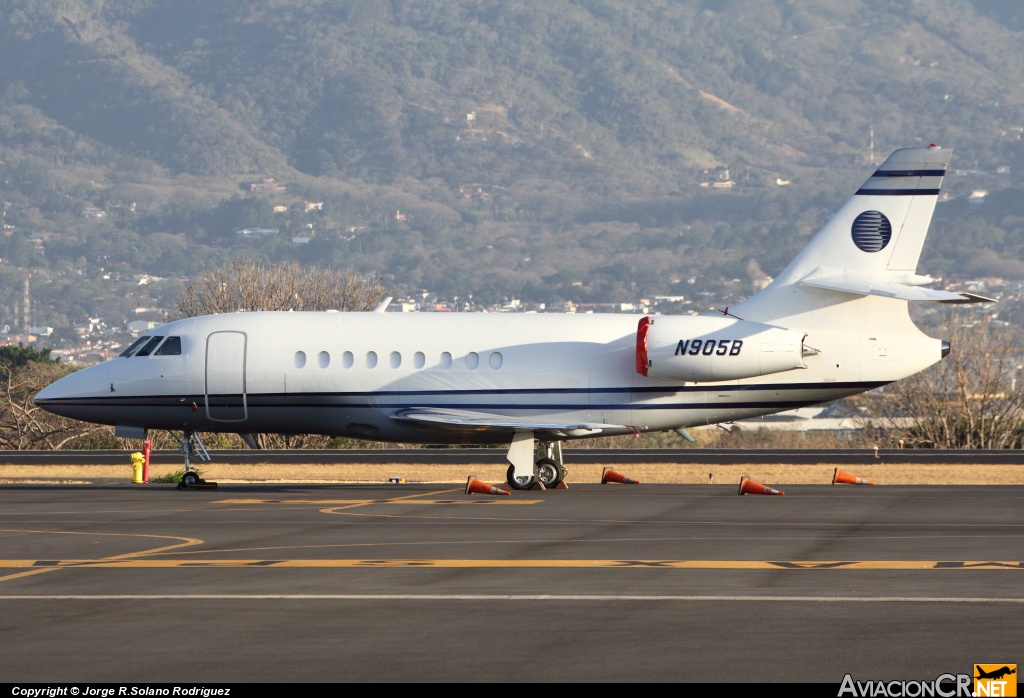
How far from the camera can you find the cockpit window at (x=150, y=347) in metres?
30.9

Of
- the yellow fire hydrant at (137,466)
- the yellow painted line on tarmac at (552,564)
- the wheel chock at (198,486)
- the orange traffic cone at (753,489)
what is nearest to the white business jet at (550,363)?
the wheel chock at (198,486)

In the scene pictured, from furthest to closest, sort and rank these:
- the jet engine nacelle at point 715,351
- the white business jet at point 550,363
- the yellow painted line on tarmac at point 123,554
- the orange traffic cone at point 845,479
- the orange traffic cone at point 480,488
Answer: the orange traffic cone at point 845,479 → the white business jet at point 550,363 → the jet engine nacelle at point 715,351 → the orange traffic cone at point 480,488 → the yellow painted line on tarmac at point 123,554

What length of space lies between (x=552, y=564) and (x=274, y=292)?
49.2 metres

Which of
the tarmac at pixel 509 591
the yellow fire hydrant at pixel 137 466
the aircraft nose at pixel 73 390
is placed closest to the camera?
the tarmac at pixel 509 591

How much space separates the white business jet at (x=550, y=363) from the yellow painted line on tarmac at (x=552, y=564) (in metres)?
11.3

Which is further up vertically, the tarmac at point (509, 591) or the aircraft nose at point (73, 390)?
the aircraft nose at point (73, 390)

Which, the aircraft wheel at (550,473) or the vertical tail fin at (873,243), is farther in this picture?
the aircraft wheel at (550,473)

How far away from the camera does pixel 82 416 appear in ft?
102

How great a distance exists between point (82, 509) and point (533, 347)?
31.1 feet

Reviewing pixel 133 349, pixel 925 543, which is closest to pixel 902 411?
pixel 133 349

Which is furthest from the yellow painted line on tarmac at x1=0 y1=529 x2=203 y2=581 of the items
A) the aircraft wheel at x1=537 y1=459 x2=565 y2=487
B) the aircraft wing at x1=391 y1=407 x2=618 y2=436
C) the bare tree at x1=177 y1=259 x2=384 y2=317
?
the bare tree at x1=177 y1=259 x2=384 y2=317

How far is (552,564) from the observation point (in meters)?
17.5

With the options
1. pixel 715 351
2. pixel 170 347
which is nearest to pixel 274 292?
pixel 170 347

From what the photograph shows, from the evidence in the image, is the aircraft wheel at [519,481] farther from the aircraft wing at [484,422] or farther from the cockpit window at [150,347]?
the cockpit window at [150,347]
